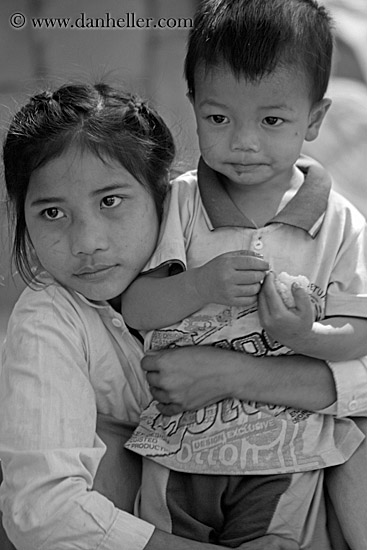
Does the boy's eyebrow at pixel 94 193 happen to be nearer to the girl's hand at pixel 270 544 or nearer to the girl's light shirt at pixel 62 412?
the girl's light shirt at pixel 62 412

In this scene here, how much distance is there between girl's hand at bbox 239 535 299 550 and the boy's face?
57cm

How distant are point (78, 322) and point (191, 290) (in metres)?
0.23

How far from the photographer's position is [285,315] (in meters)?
1.42

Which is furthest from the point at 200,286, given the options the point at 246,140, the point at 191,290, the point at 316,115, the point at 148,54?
the point at 148,54

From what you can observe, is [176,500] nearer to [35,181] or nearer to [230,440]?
[230,440]

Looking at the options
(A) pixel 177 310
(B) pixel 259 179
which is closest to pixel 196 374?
(A) pixel 177 310

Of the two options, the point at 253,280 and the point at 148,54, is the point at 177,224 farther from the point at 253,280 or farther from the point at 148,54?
the point at 148,54

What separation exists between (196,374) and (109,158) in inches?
15.2

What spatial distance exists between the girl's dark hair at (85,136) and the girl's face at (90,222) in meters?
0.02

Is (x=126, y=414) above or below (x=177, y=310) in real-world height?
below

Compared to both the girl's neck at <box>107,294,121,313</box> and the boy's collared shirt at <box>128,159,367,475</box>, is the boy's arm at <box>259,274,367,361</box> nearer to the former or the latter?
the boy's collared shirt at <box>128,159,367,475</box>

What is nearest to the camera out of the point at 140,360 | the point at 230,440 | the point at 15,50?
the point at 230,440

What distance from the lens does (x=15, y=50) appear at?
2959 mm

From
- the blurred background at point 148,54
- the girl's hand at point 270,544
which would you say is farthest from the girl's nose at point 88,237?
the blurred background at point 148,54
